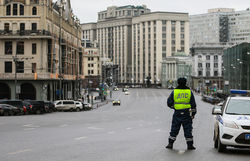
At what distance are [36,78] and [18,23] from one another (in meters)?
9.33

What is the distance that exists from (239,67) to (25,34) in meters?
53.9

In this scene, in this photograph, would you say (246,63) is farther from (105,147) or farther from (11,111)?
(105,147)

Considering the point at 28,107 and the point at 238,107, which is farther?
the point at 28,107

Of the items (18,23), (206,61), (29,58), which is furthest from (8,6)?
(206,61)

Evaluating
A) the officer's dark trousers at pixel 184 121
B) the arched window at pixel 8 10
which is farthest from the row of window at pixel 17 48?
the officer's dark trousers at pixel 184 121

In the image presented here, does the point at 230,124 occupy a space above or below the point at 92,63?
below

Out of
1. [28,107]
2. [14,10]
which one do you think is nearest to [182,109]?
[28,107]

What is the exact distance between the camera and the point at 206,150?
43.8ft

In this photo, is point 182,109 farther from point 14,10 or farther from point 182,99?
point 14,10

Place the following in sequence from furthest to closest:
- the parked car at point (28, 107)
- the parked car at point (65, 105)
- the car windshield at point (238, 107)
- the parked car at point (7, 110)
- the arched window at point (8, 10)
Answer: the arched window at point (8, 10) < the parked car at point (65, 105) < the parked car at point (28, 107) < the parked car at point (7, 110) < the car windshield at point (238, 107)

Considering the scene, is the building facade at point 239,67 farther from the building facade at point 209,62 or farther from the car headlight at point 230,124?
the car headlight at point 230,124

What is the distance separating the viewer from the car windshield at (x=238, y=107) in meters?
12.8

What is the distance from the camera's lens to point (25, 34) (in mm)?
71062

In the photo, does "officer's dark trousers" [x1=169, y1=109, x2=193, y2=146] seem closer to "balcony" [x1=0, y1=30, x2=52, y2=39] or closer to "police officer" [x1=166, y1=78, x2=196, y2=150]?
"police officer" [x1=166, y1=78, x2=196, y2=150]
